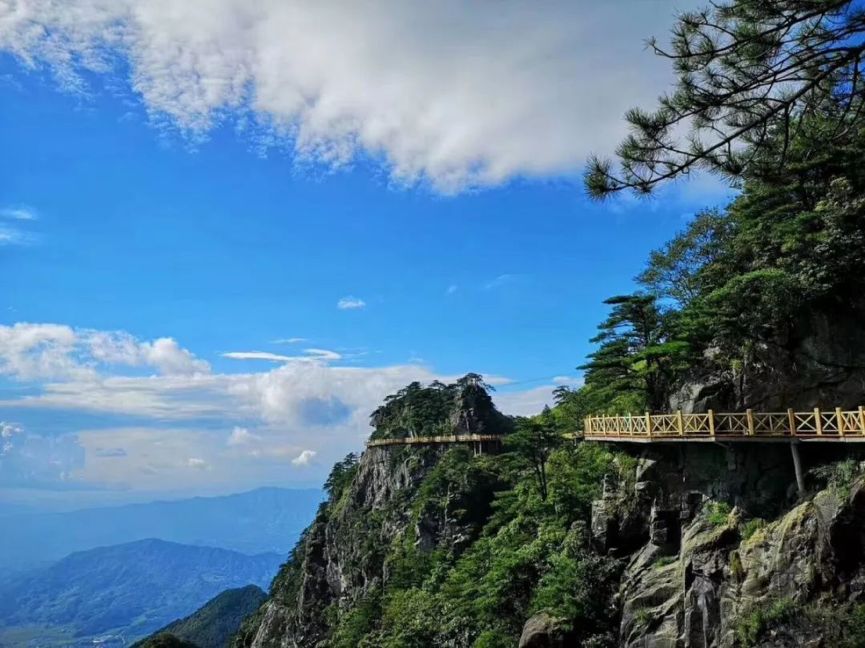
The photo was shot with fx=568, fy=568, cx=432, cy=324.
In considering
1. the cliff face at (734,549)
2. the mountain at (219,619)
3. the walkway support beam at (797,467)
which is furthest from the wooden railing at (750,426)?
the mountain at (219,619)

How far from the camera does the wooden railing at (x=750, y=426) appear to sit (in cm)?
1330

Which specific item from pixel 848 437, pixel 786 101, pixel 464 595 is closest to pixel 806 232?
pixel 848 437

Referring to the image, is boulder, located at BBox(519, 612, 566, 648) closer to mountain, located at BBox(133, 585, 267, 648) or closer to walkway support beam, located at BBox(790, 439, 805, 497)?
walkway support beam, located at BBox(790, 439, 805, 497)

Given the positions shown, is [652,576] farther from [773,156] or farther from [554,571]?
[773,156]

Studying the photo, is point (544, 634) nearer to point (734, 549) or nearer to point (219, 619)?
point (734, 549)

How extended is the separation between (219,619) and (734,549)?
126728 mm

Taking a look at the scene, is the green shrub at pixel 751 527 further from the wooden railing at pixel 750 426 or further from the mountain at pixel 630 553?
the wooden railing at pixel 750 426

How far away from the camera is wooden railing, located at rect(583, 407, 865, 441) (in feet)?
43.6

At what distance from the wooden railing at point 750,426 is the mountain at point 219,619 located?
97.7m

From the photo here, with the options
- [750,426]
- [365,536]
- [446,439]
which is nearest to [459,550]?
[446,439]

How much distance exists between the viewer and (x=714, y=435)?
1509cm

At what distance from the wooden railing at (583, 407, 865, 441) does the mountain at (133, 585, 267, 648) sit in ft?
320

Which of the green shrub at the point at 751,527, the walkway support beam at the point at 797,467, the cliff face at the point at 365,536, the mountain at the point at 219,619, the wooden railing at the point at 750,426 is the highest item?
the wooden railing at the point at 750,426

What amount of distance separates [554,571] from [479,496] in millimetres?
15619
